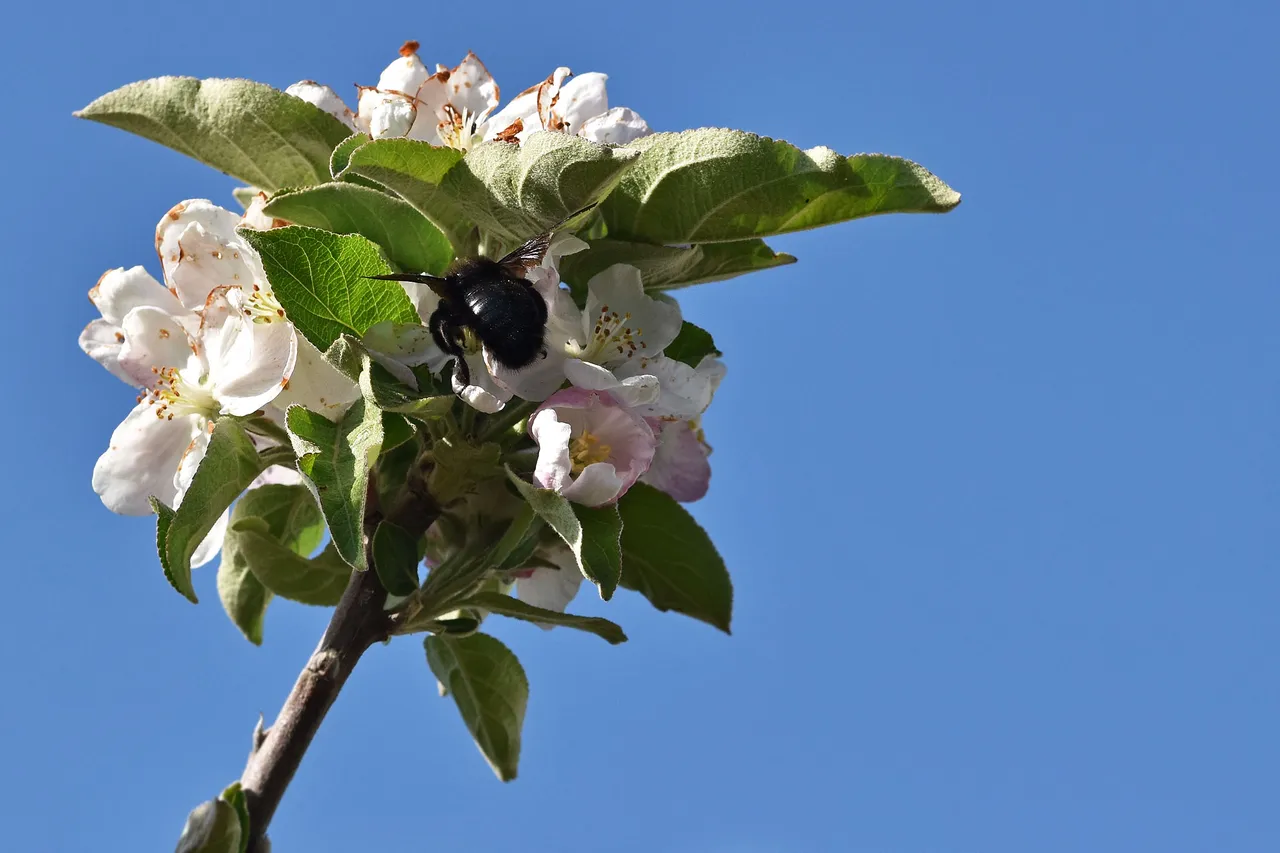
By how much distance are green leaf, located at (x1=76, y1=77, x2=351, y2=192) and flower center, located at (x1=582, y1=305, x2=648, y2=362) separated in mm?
468

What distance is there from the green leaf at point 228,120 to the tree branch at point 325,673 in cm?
49

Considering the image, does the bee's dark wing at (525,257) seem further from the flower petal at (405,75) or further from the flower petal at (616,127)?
the flower petal at (405,75)

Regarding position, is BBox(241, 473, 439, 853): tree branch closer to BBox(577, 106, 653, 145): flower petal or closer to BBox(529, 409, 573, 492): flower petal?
BBox(529, 409, 573, 492): flower petal

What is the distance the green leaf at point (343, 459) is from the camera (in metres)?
1.48

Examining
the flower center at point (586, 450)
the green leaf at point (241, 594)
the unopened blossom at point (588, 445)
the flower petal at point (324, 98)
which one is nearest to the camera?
the unopened blossom at point (588, 445)

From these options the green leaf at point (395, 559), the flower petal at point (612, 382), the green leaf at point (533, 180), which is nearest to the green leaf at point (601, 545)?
the flower petal at point (612, 382)

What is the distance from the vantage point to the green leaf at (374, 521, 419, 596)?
1724 millimetres

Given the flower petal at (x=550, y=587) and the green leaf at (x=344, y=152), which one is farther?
the flower petal at (x=550, y=587)

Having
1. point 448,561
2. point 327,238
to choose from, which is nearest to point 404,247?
point 327,238

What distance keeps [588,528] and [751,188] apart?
500 mm

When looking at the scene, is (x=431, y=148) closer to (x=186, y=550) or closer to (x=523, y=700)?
(x=186, y=550)

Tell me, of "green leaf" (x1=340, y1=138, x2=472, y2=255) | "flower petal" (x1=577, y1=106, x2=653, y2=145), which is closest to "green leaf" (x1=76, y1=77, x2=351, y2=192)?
"green leaf" (x1=340, y1=138, x2=472, y2=255)

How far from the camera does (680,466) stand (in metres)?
2.00

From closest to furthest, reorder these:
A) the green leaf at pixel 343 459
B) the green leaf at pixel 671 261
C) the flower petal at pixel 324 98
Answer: the green leaf at pixel 343 459 → the green leaf at pixel 671 261 → the flower petal at pixel 324 98
